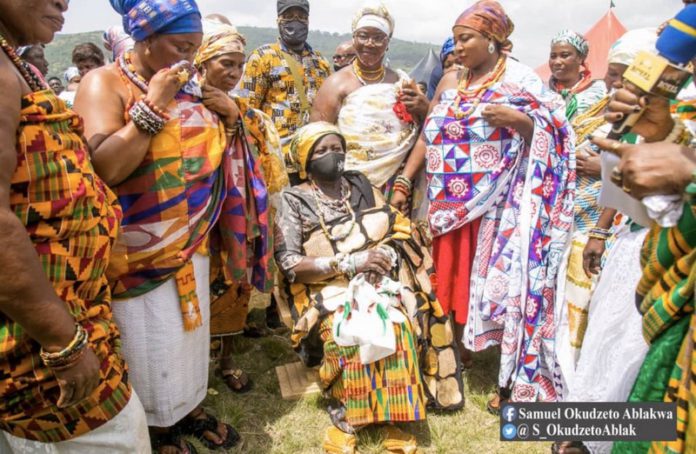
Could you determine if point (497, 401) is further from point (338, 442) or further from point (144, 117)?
point (144, 117)

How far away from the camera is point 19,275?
4.46 ft

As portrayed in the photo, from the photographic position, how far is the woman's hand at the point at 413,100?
3744mm

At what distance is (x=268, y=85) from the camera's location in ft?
15.4

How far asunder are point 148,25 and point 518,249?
7.58 feet

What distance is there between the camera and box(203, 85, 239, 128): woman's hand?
2520 millimetres

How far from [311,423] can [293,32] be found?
134 inches

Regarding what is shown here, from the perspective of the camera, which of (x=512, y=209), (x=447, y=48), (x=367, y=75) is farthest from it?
(x=447, y=48)

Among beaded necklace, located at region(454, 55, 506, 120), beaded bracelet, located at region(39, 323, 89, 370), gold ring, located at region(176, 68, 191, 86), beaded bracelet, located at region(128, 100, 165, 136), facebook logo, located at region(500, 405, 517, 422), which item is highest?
gold ring, located at region(176, 68, 191, 86)

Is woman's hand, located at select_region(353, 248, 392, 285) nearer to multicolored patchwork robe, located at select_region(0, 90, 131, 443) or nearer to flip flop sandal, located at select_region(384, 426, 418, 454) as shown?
flip flop sandal, located at select_region(384, 426, 418, 454)

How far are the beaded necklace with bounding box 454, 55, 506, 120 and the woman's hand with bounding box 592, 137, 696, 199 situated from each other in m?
1.83

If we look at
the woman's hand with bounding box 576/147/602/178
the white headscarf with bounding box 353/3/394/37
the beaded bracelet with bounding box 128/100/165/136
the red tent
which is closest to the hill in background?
the red tent

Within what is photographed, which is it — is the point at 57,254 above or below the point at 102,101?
below

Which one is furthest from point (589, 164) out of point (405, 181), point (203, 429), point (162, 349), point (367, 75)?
point (203, 429)

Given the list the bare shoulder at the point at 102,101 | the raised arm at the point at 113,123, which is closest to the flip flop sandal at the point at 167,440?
the raised arm at the point at 113,123
